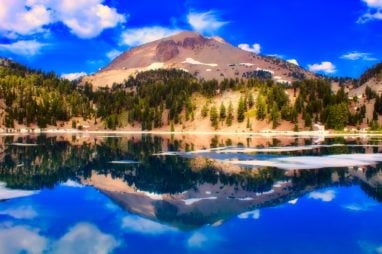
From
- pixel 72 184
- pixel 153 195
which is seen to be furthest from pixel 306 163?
pixel 72 184

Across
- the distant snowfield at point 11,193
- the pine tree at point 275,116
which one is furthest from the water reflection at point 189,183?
the pine tree at point 275,116

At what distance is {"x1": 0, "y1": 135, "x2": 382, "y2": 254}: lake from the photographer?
2164 cm

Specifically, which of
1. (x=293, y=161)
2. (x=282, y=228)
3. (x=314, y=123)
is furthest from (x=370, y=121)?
(x=282, y=228)

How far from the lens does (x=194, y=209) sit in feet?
96.1

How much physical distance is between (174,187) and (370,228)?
1695 centimetres

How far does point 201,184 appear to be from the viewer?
127ft

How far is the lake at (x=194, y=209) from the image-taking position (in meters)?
21.6

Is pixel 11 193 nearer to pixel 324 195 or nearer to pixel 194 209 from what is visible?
pixel 194 209

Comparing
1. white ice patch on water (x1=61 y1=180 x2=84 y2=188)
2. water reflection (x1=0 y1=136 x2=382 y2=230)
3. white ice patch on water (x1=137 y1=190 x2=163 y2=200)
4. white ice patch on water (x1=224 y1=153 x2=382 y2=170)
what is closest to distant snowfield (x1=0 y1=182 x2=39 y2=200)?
water reflection (x1=0 y1=136 x2=382 y2=230)

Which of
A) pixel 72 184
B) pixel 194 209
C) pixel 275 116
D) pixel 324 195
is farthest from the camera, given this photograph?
pixel 275 116

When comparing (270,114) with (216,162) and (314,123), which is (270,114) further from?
(216,162)

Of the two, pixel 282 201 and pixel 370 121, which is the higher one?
pixel 370 121

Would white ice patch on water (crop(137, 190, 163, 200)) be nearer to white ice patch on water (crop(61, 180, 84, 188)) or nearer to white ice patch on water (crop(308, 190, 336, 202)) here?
white ice patch on water (crop(61, 180, 84, 188))

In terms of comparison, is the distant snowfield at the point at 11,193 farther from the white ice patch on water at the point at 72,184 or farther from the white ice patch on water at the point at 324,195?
the white ice patch on water at the point at 324,195
